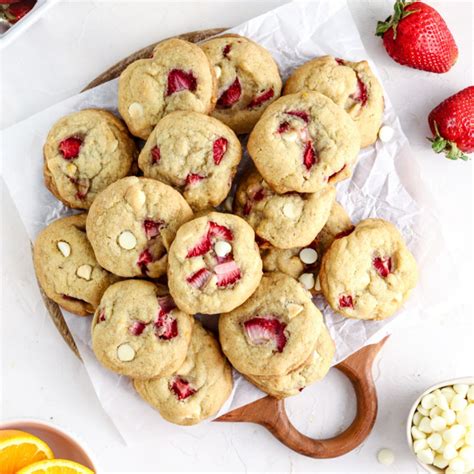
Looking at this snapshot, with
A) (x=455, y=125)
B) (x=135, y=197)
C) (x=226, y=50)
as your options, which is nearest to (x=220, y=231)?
(x=135, y=197)

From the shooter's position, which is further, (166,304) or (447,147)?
(447,147)

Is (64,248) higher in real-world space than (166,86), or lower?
lower

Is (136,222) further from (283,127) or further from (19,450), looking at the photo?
(19,450)

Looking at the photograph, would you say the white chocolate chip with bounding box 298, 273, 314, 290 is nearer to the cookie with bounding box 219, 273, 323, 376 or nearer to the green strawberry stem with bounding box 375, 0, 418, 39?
the cookie with bounding box 219, 273, 323, 376

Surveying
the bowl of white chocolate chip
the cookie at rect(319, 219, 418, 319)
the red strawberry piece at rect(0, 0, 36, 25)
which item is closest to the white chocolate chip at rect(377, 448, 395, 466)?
the bowl of white chocolate chip

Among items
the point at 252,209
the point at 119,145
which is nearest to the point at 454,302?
the point at 252,209

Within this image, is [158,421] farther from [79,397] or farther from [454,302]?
[454,302]
